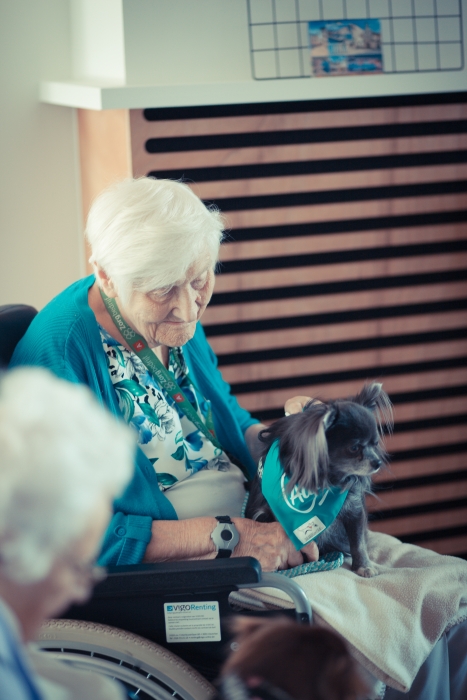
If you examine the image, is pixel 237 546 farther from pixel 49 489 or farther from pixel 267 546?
pixel 49 489

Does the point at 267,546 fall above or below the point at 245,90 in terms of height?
below

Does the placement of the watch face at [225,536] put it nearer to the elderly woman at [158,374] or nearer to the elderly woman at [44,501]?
the elderly woman at [158,374]

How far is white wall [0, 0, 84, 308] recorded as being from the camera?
8.75ft

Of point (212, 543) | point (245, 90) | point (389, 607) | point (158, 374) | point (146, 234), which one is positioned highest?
point (245, 90)

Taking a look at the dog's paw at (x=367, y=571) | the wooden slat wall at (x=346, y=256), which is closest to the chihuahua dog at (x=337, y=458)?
the dog's paw at (x=367, y=571)

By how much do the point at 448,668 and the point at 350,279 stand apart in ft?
4.61

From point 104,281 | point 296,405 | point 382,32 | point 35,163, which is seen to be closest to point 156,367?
point 104,281

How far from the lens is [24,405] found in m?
0.76

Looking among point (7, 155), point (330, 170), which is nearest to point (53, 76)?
point (7, 155)

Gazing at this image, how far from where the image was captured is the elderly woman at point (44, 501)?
0.71m

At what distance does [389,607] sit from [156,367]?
29.7 inches

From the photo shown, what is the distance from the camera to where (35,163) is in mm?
2754

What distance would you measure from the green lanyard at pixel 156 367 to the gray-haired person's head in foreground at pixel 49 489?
974mm

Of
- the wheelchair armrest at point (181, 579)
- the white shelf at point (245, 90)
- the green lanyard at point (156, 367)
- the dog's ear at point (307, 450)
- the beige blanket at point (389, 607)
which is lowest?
the beige blanket at point (389, 607)
